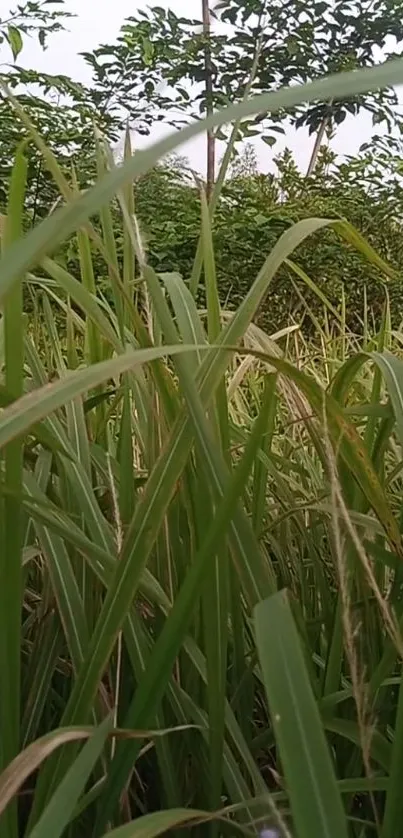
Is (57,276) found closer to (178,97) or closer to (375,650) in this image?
(375,650)

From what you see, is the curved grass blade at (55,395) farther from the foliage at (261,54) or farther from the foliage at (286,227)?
the foliage at (261,54)

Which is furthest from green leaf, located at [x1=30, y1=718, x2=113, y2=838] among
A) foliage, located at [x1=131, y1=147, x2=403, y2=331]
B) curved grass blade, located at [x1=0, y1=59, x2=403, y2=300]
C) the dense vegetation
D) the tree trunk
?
the tree trunk

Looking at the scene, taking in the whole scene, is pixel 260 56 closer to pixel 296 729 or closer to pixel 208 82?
pixel 208 82

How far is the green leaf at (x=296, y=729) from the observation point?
6.9 inches

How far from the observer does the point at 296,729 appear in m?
0.18

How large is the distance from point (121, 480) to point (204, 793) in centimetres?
12

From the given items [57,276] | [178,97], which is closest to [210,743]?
[57,276]

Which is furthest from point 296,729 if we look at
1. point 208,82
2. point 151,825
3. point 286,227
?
point 208,82

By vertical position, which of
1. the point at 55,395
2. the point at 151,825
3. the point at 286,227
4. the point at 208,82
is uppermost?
the point at 208,82

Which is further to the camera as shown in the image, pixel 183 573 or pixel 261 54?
pixel 261 54

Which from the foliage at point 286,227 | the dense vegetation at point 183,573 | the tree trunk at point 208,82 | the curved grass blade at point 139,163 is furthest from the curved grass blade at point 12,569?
the tree trunk at point 208,82

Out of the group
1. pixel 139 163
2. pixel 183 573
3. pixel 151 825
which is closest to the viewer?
pixel 139 163

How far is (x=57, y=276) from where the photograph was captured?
313 mm

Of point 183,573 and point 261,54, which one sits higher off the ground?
point 261,54
